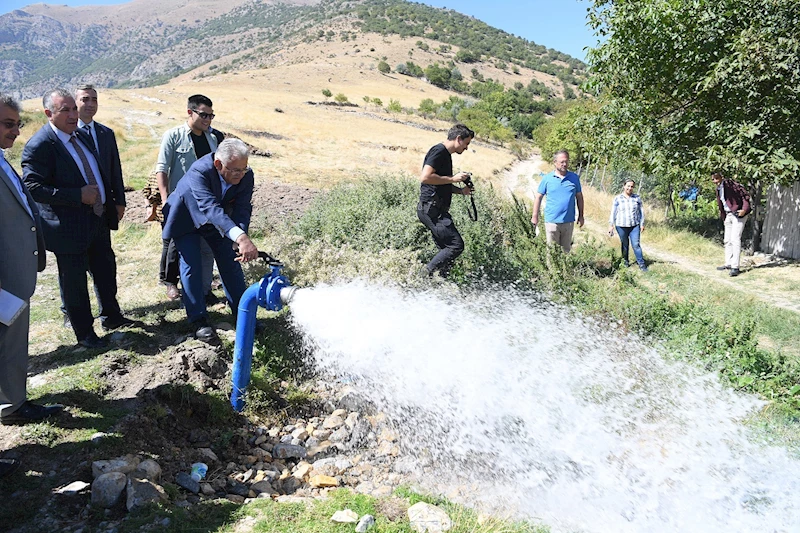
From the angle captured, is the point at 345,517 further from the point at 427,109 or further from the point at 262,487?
the point at 427,109

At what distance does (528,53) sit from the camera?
13412cm

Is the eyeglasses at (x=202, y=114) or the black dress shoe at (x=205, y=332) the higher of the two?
the eyeglasses at (x=202, y=114)

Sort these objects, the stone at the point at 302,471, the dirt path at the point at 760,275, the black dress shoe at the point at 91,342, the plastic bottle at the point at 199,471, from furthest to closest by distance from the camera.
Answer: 1. the dirt path at the point at 760,275
2. the black dress shoe at the point at 91,342
3. the stone at the point at 302,471
4. the plastic bottle at the point at 199,471

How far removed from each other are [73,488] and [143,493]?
35 centimetres

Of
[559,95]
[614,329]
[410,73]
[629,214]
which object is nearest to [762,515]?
[614,329]

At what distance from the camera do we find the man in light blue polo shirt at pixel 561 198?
6.74 metres

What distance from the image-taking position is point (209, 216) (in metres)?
3.75

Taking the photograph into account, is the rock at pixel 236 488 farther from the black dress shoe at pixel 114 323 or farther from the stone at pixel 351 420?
the black dress shoe at pixel 114 323

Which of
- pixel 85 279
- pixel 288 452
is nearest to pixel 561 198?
pixel 288 452

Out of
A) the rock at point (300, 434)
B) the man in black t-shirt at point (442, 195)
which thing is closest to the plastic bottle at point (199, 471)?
the rock at point (300, 434)

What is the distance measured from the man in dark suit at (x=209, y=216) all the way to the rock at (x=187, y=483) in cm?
147

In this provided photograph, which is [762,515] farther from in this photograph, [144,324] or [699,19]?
[699,19]

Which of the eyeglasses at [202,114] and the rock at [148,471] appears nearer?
the rock at [148,471]

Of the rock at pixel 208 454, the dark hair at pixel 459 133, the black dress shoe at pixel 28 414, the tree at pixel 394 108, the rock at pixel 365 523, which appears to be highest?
the tree at pixel 394 108
